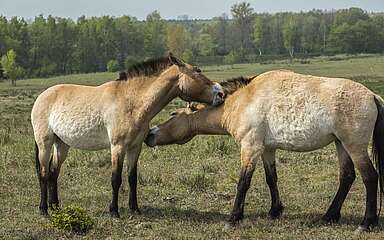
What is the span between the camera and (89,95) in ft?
29.7

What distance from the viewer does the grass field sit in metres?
8.04

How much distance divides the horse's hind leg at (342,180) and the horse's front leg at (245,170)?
3.89 ft

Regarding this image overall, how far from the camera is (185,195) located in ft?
33.9

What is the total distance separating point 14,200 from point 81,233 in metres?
2.54

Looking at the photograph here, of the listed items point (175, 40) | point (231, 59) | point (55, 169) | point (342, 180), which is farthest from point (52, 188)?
point (175, 40)

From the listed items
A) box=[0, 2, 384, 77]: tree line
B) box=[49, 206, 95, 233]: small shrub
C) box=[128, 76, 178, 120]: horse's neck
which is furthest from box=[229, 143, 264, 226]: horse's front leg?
box=[0, 2, 384, 77]: tree line

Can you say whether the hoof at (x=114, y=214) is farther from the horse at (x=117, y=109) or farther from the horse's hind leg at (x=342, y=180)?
the horse's hind leg at (x=342, y=180)

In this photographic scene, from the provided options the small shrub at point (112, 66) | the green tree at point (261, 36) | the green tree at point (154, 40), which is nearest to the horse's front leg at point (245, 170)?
the small shrub at point (112, 66)

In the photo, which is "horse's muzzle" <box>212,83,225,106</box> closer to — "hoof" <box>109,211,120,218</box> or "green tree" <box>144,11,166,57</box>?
"hoof" <box>109,211,120,218</box>

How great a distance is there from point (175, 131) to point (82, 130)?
4.61ft

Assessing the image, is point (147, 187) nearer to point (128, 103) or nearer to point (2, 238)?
point (128, 103)

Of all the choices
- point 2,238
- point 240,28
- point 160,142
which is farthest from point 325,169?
point 240,28

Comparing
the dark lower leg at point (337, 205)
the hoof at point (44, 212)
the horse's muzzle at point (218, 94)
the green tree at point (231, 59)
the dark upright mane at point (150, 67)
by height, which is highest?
the dark upright mane at point (150, 67)

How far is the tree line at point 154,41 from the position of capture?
8588cm
